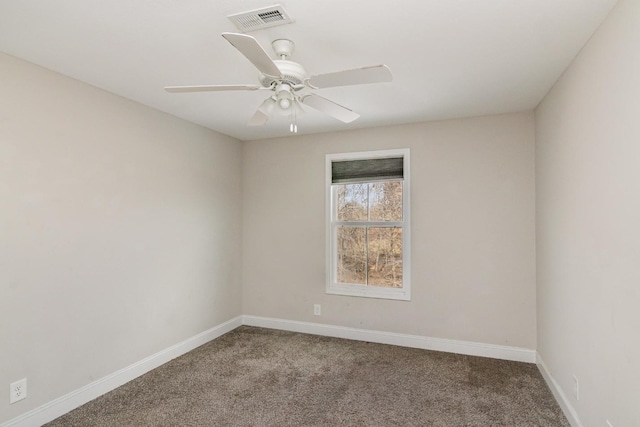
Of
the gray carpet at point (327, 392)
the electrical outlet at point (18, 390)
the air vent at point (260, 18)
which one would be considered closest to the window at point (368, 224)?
the gray carpet at point (327, 392)

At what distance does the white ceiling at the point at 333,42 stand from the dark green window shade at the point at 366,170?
974 mm

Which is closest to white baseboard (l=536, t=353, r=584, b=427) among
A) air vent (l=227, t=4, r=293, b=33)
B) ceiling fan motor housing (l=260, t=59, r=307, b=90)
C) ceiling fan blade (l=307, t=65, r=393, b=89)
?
ceiling fan blade (l=307, t=65, r=393, b=89)

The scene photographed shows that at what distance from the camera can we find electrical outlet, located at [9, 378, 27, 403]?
7.48 ft

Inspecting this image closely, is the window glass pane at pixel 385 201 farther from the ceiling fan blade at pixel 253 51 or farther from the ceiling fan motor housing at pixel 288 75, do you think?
the ceiling fan blade at pixel 253 51

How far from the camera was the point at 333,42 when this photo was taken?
2080 mm

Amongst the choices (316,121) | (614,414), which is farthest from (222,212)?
(614,414)

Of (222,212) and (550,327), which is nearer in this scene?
(550,327)

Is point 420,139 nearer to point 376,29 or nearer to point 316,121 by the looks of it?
point 316,121

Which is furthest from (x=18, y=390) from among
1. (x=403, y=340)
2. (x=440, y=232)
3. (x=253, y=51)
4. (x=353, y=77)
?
(x=440, y=232)

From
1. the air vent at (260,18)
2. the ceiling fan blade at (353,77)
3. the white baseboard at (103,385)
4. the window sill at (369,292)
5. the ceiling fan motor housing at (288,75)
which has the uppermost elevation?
the air vent at (260,18)

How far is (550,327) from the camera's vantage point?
2928mm

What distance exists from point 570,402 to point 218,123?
12.5ft

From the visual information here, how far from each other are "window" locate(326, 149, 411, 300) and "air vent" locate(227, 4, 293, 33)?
235cm

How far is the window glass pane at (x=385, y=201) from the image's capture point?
4.01m
